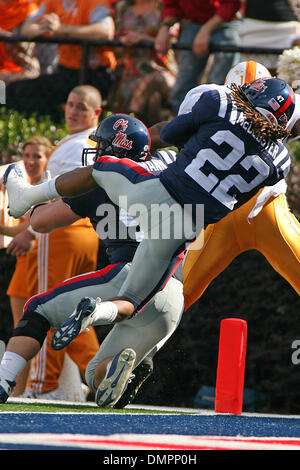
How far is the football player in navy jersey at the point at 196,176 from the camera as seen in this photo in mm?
4285

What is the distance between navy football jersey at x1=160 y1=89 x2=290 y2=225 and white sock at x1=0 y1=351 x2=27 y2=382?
3.60ft

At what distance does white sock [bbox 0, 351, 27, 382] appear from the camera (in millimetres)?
4477

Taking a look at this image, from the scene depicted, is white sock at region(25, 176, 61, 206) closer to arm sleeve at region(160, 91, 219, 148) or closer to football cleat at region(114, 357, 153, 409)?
arm sleeve at region(160, 91, 219, 148)

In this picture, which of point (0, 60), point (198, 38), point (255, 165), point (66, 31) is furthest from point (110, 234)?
point (0, 60)

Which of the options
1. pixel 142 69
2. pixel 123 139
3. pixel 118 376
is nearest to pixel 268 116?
pixel 123 139

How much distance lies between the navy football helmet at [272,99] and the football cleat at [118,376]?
1.30 meters

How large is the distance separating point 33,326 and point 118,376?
505mm

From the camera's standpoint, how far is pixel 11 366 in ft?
14.7

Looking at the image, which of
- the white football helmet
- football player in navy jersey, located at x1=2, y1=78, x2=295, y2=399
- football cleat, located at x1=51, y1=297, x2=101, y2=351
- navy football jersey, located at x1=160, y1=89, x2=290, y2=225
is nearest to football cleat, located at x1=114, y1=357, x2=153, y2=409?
football player in navy jersey, located at x1=2, y1=78, x2=295, y2=399

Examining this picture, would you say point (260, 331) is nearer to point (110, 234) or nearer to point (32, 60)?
Answer: point (110, 234)

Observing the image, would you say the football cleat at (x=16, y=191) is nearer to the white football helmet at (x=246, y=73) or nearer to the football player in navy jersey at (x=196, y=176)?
the football player in navy jersey at (x=196, y=176)

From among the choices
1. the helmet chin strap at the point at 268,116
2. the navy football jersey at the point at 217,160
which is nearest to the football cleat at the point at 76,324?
the navy football jersey at the point at 217,160

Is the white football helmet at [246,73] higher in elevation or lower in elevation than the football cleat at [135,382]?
higher

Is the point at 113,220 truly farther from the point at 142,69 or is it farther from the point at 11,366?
the point at 142,69
